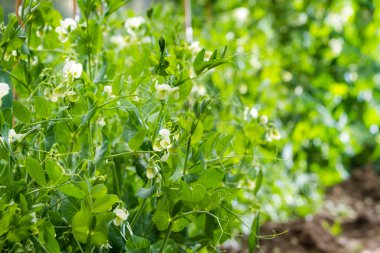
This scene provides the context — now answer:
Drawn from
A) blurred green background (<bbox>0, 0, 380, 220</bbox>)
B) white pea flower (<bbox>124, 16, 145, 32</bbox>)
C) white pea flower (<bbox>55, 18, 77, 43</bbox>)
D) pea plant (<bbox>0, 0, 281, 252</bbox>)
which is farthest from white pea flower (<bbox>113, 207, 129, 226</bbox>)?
blurred green background (<bbox>0, 0, 380, 220</bbox>)

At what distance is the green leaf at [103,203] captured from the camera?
77 centimetres

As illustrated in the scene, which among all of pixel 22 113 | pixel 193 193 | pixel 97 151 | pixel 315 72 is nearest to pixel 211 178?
pixel 193 193

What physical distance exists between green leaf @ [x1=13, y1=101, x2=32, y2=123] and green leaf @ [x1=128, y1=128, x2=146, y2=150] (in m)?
0.15

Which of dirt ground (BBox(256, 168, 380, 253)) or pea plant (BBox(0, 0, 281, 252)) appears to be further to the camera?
→ dirt ground (BBox(256, 168, 380, 253))

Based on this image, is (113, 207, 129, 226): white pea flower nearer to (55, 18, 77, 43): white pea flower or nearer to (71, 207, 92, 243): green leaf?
(71, 207, 92, 243): green leaf

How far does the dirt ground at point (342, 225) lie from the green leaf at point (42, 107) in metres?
1.28

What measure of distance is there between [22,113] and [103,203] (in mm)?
196

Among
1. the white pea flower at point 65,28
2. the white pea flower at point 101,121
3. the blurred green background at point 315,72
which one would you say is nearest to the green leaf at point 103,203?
the white pea flower at point 101,121

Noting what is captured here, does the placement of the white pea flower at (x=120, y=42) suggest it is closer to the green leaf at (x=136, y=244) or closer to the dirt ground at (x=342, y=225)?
the green leaf at (x=136, y=244)

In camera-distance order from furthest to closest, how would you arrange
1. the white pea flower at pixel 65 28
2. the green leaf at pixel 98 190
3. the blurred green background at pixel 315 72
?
1. the blurred green background at pixel 315 72
2. the white pea flower at pixel 65 28
3. the green leaf at pixel 98 190

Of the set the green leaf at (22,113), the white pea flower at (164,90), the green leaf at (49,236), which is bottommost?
the green leaf at (49,236)

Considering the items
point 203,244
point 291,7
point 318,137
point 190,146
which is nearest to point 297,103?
point 318,137

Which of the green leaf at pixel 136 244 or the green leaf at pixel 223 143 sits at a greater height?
the green leaf at pixel 223 143

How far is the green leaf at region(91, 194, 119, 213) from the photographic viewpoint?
774 mm
